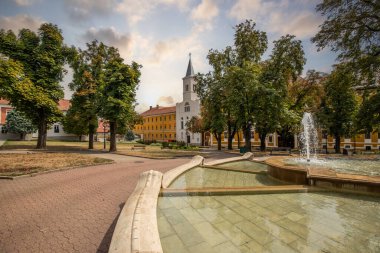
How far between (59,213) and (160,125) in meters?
74.8

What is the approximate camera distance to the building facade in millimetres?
65938

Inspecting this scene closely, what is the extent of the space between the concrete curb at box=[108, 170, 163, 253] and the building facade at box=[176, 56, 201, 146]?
61.1 meters

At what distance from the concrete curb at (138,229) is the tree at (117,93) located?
2172cm

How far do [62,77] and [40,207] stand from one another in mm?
26877

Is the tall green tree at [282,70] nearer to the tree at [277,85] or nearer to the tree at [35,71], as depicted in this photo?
the tree at [277,85]

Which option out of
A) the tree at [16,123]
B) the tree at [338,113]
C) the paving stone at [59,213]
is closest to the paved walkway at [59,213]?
the paving stone at [59,213]

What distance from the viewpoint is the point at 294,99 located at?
30.7 m

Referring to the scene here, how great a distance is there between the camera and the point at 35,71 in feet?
81.1

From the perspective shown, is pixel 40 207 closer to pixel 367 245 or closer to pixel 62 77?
pixel 367 245

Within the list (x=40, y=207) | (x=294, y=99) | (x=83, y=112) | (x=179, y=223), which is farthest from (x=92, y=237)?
(x=294, y=99)

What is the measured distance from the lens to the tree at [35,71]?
21922 mm

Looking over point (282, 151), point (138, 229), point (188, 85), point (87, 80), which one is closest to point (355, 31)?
point (282, 151)

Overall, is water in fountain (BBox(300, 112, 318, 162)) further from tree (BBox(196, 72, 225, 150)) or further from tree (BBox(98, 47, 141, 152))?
tree (BBox(98, 47, 141, 152))

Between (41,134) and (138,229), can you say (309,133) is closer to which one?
(138,229)
